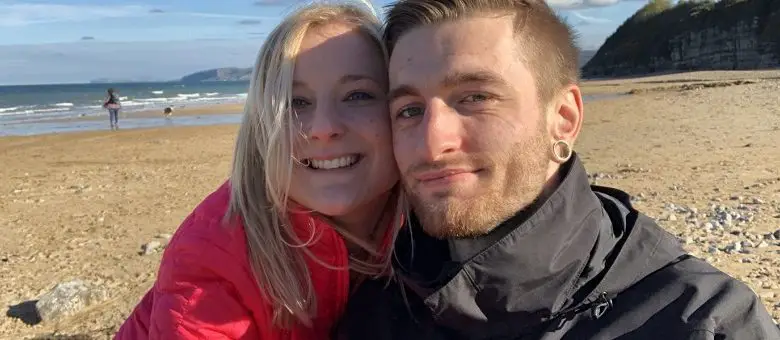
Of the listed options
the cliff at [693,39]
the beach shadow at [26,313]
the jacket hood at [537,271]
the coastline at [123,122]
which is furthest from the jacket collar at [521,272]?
the cliff at [693,39]

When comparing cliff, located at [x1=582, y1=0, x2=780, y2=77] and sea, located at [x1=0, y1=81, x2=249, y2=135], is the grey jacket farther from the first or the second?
cliff, located at [x1=582, y1=0, x2=780, y2=77]

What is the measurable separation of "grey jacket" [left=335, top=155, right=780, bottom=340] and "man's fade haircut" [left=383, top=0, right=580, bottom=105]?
0.36 meters

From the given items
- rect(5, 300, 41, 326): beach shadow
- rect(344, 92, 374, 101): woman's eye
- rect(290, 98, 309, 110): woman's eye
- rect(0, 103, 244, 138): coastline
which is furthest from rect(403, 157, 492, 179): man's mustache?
rect(0, 103, 244, 138): coastline

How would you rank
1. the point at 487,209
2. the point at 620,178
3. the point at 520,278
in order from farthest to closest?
the point at 620,178
the point at 487,209
the point at 520,278

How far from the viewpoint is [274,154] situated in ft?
10.4

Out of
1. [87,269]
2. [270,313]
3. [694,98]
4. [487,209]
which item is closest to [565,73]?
[487,209]

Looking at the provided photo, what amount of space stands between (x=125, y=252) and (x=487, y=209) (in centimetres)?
689

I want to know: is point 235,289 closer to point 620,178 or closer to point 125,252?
point 125,252

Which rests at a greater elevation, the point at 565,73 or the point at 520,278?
the point at 565,73

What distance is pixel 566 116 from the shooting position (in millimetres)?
2734

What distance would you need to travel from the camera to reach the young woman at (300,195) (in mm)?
2885

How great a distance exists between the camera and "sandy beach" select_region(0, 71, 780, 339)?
6.58 metres

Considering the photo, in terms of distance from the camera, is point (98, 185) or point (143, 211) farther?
point (98, 185)

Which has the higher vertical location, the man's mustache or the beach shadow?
the man's mustache
